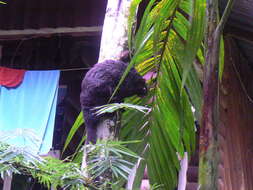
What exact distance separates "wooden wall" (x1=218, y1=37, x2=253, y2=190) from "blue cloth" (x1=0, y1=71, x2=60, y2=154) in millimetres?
1945

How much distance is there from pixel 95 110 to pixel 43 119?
2.84 meters

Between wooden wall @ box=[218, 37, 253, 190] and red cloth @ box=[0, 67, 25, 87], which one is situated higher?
red cloth @ box=[0, 67, 25, 87]

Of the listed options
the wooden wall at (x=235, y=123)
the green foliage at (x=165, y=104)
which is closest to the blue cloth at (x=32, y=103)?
the wooden wall at (x=235, y=123)

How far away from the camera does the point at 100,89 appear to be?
1.52m

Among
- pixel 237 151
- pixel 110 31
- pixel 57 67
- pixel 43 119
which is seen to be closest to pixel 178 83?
pixel 110 31

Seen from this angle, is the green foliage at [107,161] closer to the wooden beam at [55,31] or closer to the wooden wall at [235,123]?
the wooden wall at [235,123]

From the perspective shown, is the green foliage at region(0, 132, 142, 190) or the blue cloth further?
the blue cloth

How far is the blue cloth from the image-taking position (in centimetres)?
425

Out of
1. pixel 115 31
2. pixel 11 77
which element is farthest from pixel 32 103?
pixel 115 31

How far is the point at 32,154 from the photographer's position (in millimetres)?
1050

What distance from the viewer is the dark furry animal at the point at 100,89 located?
4.86ft

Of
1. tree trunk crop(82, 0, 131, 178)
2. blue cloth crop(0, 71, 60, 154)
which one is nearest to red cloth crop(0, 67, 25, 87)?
blue cloth crop(0, 71, 60, 154)

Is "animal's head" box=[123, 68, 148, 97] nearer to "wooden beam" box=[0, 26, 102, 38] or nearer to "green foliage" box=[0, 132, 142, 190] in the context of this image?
"green foliage" box=[0, 132, 142, 190]

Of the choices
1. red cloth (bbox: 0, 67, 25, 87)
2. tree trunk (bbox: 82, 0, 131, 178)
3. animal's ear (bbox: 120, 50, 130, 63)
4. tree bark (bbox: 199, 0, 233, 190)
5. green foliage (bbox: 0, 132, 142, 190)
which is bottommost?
green foliage (bbox: 0, 132, 142, 190)
